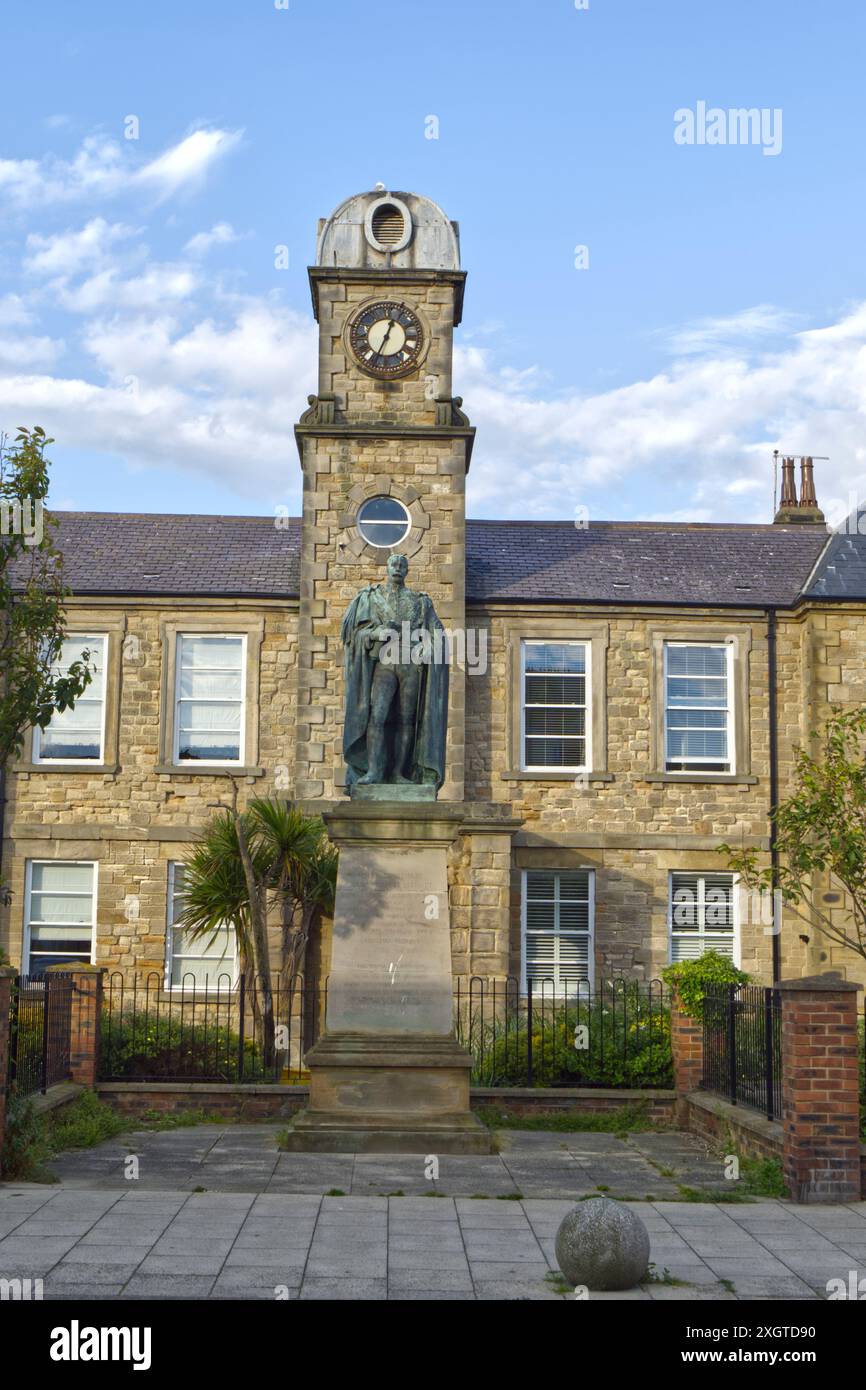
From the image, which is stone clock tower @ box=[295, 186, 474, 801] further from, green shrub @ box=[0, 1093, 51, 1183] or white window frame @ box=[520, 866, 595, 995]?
green shrub @ box=[0, 1093, 51, 1183]

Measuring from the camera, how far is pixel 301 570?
71.8ft

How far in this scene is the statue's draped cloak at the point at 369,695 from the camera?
13.8 meters

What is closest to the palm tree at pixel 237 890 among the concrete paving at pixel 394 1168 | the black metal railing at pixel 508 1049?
the black metal railing at pixel 508 1049

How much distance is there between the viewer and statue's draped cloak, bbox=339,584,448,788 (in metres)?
13.8

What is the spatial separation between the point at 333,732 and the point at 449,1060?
9.16 meters

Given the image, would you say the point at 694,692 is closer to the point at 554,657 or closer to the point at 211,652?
the point at 554,657

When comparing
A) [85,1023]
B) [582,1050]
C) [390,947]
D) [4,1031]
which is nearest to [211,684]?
[85,1023]

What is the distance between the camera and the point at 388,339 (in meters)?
22.2

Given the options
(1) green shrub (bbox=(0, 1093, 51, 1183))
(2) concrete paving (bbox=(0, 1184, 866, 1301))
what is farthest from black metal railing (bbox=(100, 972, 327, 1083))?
(2) concrete paving (bbox=(0, 1184, 866, 1301))

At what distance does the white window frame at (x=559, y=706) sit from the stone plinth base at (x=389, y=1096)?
31.1ft

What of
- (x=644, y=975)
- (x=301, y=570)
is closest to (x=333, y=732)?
(x=301, y=570)

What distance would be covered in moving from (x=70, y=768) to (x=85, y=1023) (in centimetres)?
701

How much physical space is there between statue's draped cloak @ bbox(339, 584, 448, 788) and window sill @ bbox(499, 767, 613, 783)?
26.4ft

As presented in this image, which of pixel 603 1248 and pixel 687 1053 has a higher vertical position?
pixel 687 1053
